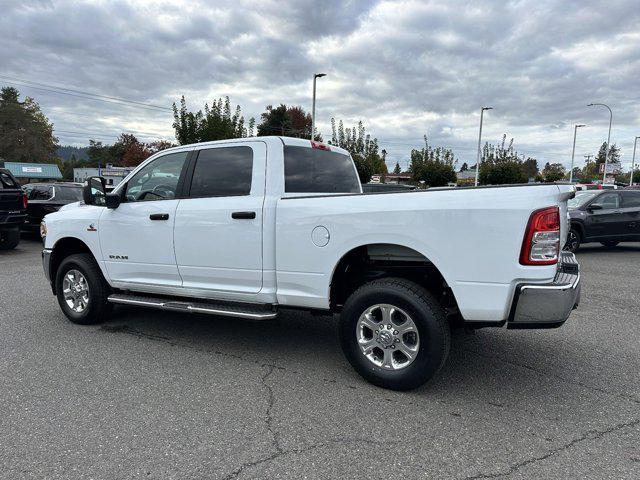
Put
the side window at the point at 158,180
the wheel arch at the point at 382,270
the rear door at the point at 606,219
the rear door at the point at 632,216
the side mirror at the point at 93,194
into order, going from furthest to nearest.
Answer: the rear door at the point at 606,219 → the rear door at the point at 632,216 → the side mirror at the point at 93,194 → the side window at the point at 158,180 → the wheel arch at the point at 382,270

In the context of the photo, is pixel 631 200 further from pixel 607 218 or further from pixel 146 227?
pixel 146 227

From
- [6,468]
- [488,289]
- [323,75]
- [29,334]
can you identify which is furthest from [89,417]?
[323,75]

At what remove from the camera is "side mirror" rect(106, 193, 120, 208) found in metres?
4.91

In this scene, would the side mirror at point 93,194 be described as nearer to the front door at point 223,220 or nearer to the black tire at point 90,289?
the black tire at point 90,289

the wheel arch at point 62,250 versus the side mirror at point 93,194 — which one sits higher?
the side mirror at point 93,194

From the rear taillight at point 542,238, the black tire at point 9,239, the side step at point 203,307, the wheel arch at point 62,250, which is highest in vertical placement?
the rear taillight at point 542,238

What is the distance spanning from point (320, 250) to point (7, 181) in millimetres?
10641

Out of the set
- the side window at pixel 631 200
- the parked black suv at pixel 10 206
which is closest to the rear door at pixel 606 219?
the side window at pixel 631 200

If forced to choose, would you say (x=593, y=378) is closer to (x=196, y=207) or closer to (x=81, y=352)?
(x=196, y=207)

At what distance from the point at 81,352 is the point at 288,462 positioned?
2.80 meters

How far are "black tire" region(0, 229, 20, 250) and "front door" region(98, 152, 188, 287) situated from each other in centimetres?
834

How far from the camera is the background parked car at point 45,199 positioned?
41.4ft

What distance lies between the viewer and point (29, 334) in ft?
16.8

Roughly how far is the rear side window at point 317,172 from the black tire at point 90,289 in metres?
2.61
